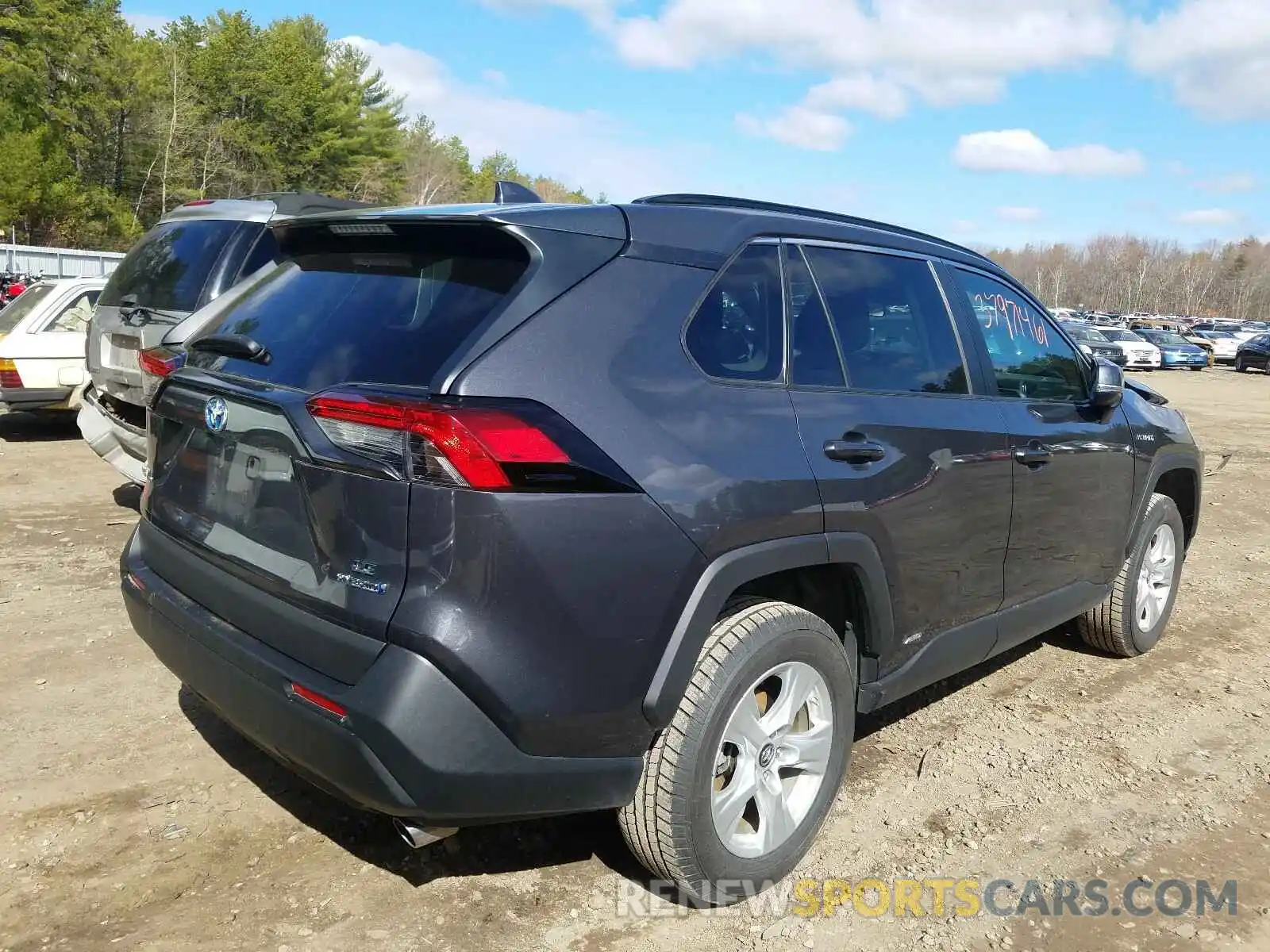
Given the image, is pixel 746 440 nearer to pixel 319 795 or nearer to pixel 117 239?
pixel 319 795

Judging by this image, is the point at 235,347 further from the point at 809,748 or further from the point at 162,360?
the point at 809,748

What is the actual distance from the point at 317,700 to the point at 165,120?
194 feet

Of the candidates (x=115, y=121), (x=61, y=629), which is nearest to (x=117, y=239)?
(x=115, y=121)

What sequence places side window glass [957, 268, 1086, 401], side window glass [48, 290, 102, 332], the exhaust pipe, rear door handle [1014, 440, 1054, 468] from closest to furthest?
the exhaust pipe → rear door handle [1014, 440, 1054, 468] → side window glass [957, 268, 1086, 401] → side window glass [48, 290, 102, 332]

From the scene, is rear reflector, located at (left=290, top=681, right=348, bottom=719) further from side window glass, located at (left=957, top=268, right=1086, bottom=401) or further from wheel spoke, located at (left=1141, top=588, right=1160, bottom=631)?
wheel spoke, located at (left=1141, top=588, right=1160, bottom=631)

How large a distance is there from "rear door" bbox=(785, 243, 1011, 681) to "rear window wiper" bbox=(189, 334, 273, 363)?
4.74ft

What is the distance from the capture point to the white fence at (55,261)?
28.7 metres

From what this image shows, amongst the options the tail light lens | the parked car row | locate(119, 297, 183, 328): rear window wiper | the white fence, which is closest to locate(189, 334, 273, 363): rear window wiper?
the tail light lens

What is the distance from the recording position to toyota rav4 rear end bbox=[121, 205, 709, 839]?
211 cm

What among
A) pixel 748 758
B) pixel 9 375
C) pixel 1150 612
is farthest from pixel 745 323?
pixel 9 375

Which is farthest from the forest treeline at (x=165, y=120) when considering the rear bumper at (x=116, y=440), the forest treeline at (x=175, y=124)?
the rear bumper at (x=116, y=440)

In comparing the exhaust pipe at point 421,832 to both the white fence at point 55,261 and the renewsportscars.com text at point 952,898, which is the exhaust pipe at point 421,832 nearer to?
the renewsportscars.com text at point 952,898

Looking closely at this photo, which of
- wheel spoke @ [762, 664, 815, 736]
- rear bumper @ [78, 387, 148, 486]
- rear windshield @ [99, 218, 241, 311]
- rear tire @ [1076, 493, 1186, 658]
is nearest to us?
wheel spoke @ [762, 664, 815, 736]

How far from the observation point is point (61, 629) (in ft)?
15.1
